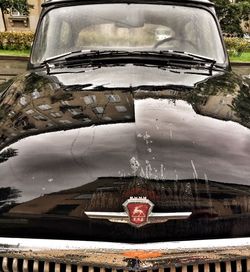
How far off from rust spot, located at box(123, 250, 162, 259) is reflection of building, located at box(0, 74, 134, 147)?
58 centimetres

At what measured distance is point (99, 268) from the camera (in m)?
2.19

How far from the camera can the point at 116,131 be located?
241cm

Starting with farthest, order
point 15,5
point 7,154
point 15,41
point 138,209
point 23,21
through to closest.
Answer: point 23,21, point 15,5, point 15,41, point 7,154, point 138,209

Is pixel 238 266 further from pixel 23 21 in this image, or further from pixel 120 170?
pixel 23 21

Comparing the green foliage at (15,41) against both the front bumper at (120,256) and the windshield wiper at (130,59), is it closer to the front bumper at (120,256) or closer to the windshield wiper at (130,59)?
the windshield wiper at (130,59)

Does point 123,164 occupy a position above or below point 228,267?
above

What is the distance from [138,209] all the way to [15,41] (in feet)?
63.5

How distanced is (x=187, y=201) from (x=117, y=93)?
2.67 feet

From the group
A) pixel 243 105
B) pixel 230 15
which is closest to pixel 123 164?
pixel 243 105

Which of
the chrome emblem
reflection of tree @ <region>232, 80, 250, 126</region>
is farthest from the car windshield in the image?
the chrome emblem

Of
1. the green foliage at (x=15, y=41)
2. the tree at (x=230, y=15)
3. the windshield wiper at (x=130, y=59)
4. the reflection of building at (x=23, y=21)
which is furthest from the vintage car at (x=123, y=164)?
the reflection of building at (x=23, y=21)

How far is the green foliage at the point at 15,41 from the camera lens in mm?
20688

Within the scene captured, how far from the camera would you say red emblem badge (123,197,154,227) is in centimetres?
215

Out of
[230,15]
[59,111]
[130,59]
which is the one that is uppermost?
[59,111]
